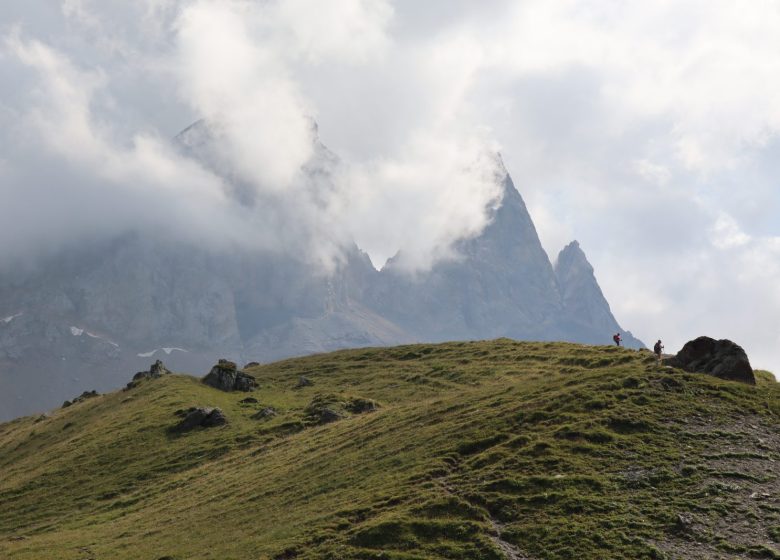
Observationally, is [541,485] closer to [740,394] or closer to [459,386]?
[740,394]

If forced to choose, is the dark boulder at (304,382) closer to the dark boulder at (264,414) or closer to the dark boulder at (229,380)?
the dark boulder at (229,380)

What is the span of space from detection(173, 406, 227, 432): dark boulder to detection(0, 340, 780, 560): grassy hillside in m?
1.77

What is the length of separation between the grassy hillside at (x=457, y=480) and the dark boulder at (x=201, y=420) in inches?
69.5

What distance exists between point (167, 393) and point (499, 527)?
281ft

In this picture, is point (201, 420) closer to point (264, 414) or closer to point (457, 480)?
point (264, 414)

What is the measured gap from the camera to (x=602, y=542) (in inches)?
1404

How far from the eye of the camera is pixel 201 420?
9131cm

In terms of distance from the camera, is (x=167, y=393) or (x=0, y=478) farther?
(x=167, y=393)

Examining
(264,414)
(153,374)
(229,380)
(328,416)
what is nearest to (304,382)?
(229,380)

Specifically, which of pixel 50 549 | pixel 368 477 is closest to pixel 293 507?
pixel 368 477

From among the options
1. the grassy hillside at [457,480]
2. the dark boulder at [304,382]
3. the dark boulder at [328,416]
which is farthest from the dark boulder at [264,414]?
the dark boulder at [304,382]

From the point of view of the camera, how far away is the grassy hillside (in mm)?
37438

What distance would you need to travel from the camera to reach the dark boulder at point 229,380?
115 meters

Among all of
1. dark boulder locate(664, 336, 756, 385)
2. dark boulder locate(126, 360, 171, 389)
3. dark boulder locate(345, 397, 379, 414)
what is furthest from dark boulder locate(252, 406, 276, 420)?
dark boulder locate(664, 336, 756, 385)
